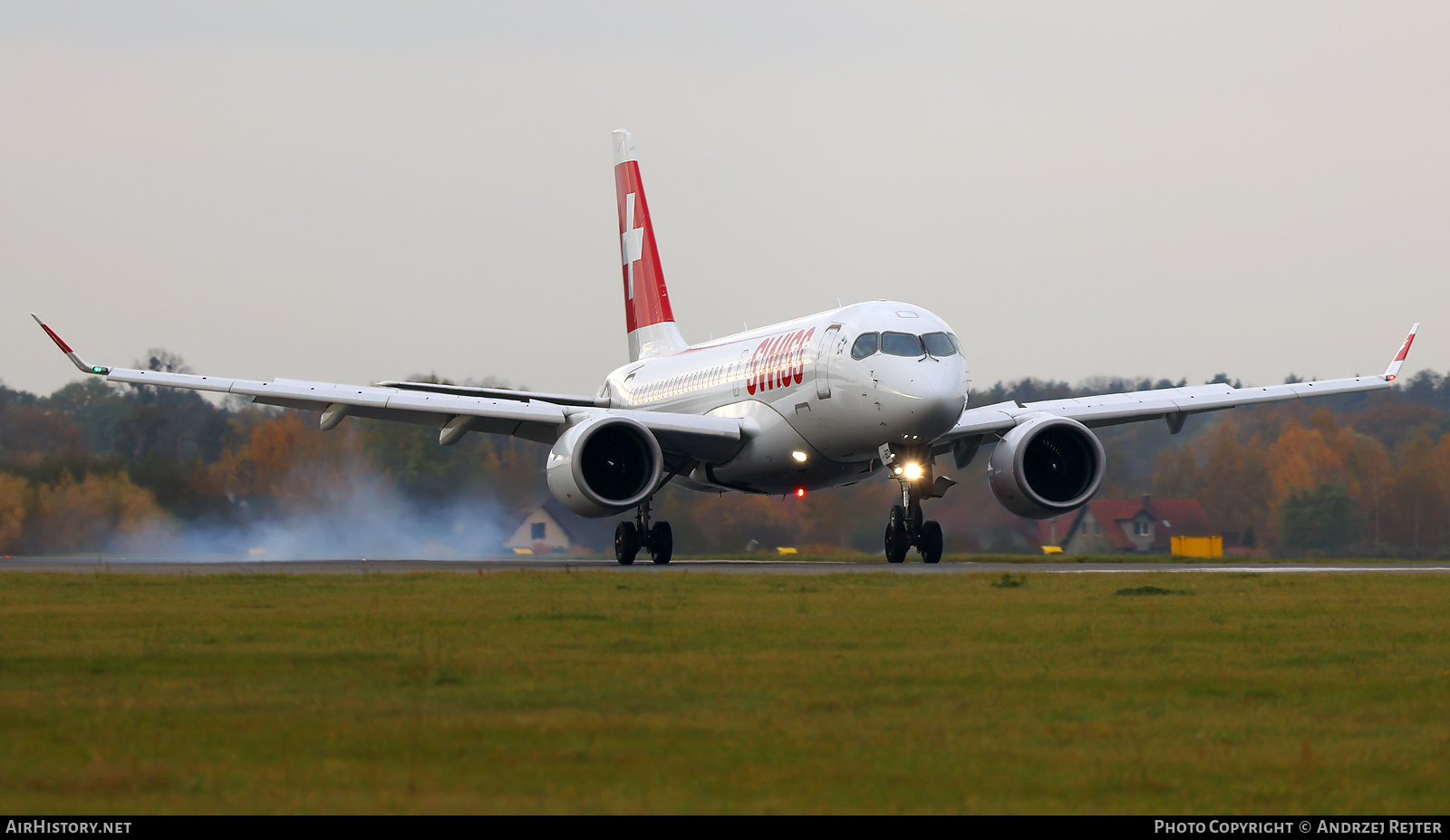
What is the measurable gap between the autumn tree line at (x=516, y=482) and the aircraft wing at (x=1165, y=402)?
326 cm

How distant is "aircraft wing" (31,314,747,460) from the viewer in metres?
31.0

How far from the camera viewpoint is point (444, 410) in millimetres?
31359

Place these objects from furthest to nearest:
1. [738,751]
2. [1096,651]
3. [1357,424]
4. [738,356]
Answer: [1357,424]
[738,356]
[1096,651]
[738,751]

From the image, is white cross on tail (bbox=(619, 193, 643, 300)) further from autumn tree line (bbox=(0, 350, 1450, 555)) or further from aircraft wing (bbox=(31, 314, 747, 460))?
aircraft wing (bbox=(31, 314, 747, 460))

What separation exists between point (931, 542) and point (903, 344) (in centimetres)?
358

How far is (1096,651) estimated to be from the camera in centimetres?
1250

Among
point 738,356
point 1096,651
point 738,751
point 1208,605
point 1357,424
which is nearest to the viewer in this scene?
point 738,751

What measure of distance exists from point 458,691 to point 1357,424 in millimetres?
53818

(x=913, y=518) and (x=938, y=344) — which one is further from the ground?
(x=938, y=344)

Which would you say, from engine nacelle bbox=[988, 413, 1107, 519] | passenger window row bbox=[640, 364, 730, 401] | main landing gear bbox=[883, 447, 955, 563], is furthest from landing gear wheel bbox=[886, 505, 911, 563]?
passenger window row bbox=[640, 364, 730, 401]

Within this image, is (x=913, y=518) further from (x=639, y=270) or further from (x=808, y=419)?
(x=639, y=270)

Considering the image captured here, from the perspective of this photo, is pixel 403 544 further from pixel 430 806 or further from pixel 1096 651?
pixel 430 806

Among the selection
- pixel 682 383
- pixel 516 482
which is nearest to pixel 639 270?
pixel 516 482

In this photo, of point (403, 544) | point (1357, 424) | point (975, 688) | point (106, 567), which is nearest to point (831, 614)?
point (975, 688)
